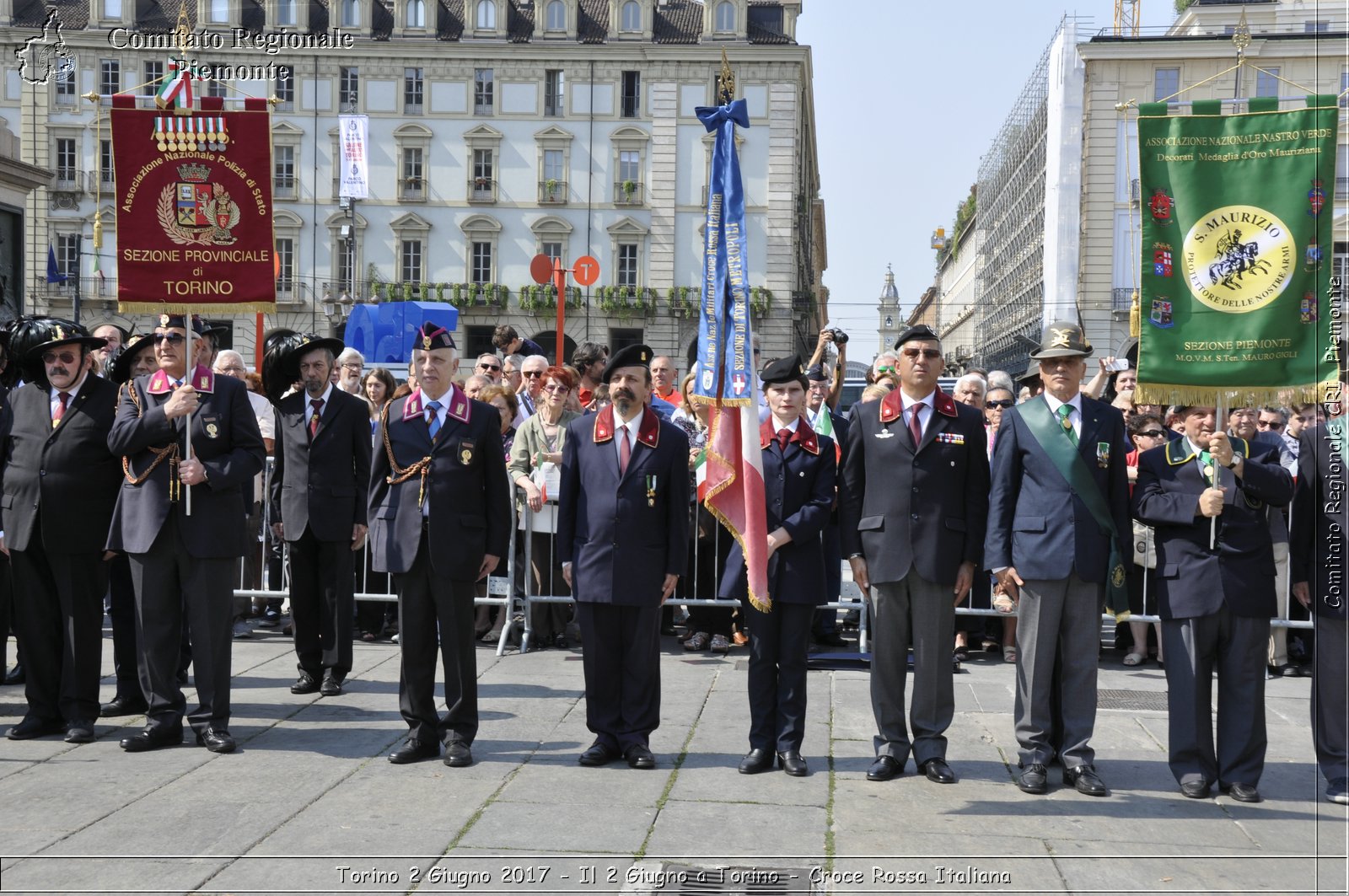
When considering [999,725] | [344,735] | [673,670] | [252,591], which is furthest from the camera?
[252,591]

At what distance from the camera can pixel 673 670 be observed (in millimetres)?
9125

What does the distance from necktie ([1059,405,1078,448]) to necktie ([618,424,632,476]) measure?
219cm

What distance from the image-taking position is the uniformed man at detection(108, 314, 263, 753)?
6.68 meters

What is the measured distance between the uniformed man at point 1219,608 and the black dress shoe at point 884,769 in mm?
1315

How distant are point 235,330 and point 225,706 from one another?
163ft

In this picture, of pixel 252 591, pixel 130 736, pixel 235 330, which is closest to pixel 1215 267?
pixel 130 736

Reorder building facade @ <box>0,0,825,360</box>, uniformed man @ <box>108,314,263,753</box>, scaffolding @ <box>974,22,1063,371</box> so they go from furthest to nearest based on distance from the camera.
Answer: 1. scaffolding @ <box>974,22,1063,371</box>
2. building facade @ <box>0,0,825,360</box>
3. uniformed man @ <box>108,314,263,753</box>

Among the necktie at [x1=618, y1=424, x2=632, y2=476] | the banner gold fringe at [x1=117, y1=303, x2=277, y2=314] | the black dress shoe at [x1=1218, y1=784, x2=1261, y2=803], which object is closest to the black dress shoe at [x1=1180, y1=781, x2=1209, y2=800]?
the black dress shoe at [x1=1218, y1=784, x2=1261, y2=803]

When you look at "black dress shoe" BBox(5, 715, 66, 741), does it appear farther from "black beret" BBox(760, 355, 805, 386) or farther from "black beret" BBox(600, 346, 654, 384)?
"black beret" BBox(760, 355, 805, 386)

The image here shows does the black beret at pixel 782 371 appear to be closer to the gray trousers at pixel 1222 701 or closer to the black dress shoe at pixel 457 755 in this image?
the gray trousers at pixel 1222 701

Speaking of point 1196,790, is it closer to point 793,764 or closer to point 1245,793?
point 1245,793

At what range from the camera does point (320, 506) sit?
8.26m

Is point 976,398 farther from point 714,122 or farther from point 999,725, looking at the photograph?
point 714,122

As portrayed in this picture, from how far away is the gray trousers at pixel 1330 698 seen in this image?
20.0 ft
